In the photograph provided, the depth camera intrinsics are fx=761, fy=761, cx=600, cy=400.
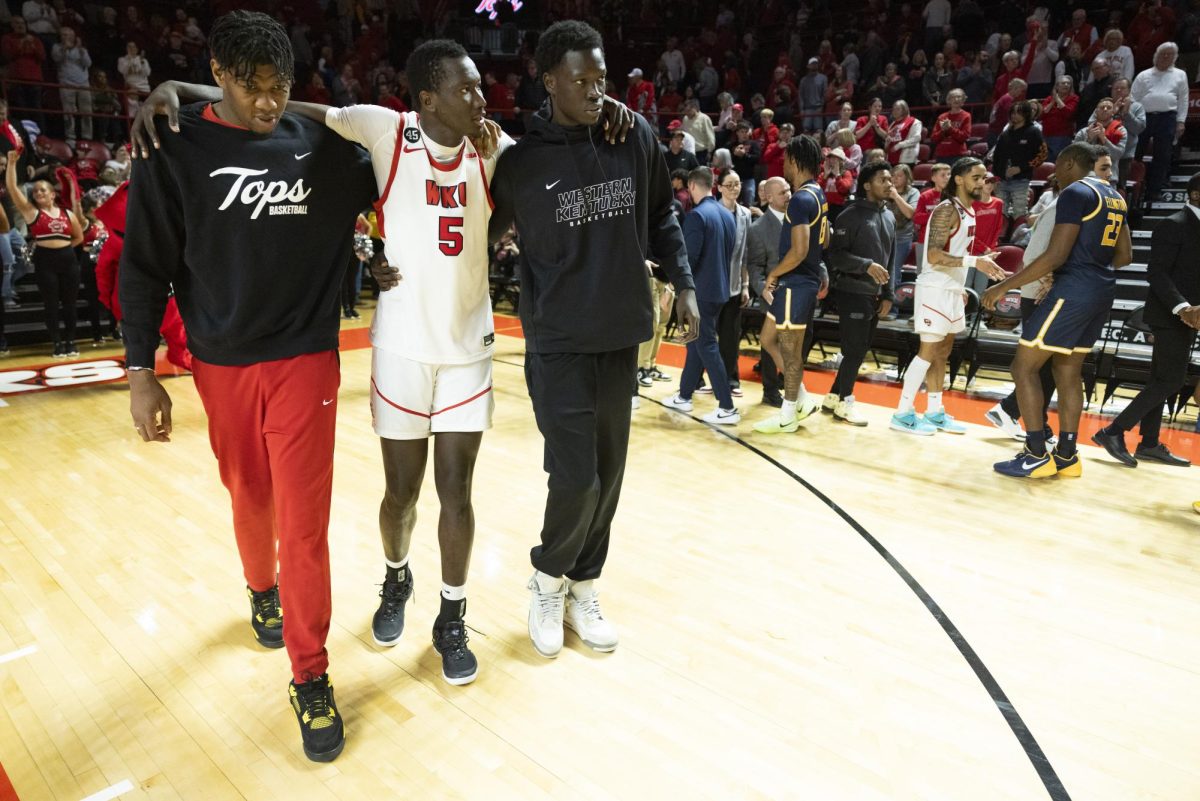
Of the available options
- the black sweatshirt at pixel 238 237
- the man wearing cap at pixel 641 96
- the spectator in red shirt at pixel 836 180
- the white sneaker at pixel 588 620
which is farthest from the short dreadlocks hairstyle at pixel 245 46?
the man wearing cap at pixel 641 96

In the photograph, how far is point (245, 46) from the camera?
176 centimetres

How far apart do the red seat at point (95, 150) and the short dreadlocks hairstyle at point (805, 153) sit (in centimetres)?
998

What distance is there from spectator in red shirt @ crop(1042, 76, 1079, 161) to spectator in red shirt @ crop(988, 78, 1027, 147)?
35 cm

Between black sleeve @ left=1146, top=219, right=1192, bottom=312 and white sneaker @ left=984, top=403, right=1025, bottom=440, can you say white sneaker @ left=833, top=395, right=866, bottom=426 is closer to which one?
white sneaker @ left=984, top=403, right=1025, bottom=440

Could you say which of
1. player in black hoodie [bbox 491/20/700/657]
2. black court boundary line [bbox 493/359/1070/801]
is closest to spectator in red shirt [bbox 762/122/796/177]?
black court boundary line [bbox 493/359/1070/801]

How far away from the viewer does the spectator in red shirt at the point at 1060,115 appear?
28.2 ft

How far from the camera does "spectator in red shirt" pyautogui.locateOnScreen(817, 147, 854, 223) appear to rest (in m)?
9.24

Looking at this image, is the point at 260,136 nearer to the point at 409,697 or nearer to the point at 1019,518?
the point at 409,697

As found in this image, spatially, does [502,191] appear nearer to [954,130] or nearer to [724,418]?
[724,418]

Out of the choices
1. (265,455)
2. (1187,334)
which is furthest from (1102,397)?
(265,455)

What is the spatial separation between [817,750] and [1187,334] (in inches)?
159

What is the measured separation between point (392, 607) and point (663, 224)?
62.0 inches

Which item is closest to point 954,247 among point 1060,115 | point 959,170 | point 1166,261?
point 959,170

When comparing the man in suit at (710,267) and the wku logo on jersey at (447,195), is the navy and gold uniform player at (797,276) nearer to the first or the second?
the man in suit at (710,267)
